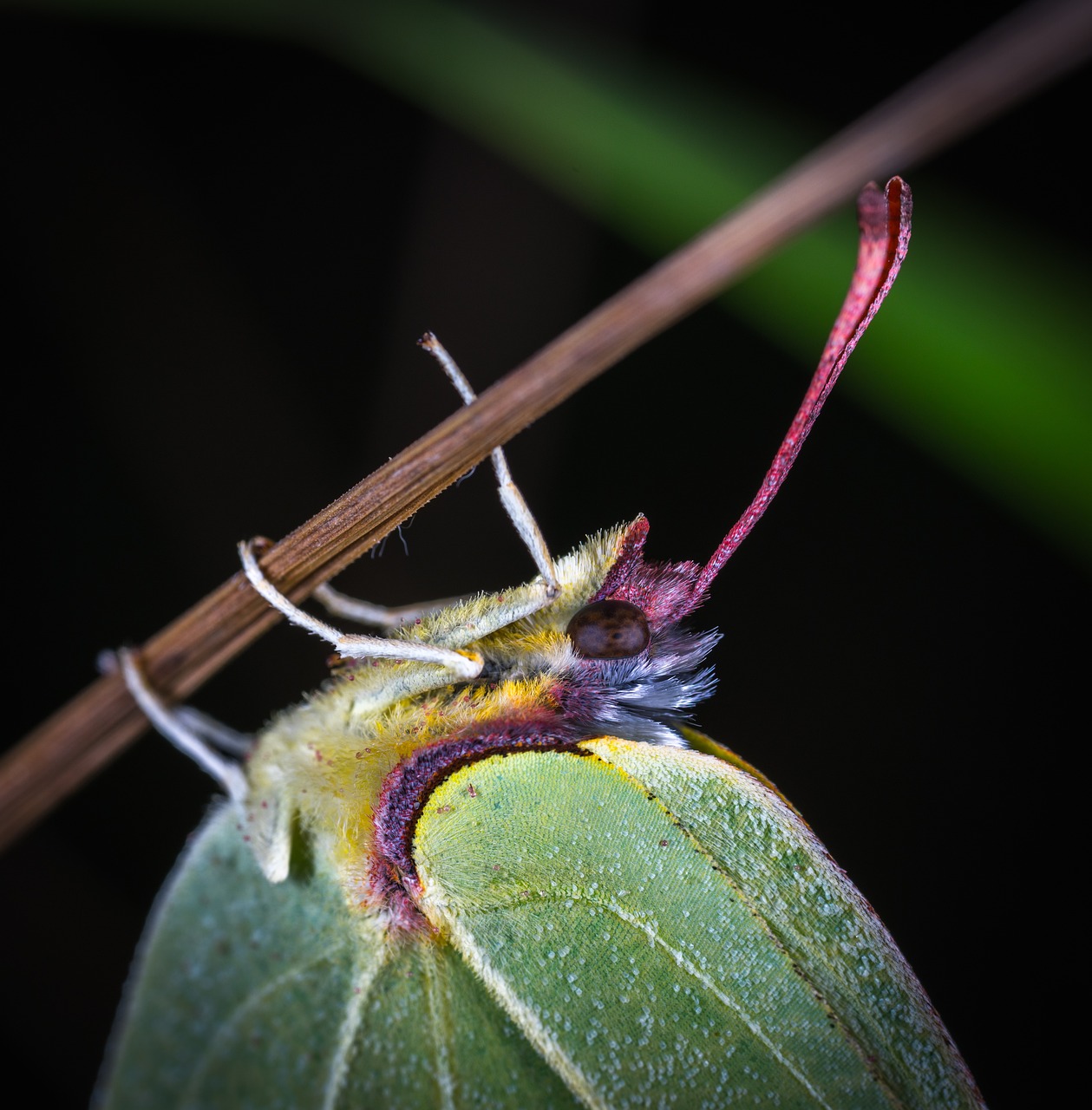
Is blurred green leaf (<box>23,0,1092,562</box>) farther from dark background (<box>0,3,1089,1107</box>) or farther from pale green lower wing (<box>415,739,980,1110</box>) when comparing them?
pale green lower wing (<box>415,739,980,1110</box>)

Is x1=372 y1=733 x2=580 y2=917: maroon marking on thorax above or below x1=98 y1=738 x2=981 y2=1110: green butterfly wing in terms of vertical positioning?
above

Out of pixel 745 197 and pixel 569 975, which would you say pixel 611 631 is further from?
pixel 745 197

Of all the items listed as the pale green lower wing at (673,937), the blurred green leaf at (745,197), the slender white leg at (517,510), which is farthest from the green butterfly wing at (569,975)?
the blurred green leaf at (745,197)

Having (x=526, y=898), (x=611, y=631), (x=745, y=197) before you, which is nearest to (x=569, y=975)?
(x=526, y=898)

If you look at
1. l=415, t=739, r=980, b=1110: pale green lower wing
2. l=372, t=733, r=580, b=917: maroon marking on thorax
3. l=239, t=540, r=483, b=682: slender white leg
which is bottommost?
l=415, t=739, r=980, b=1110: pale green lower wing

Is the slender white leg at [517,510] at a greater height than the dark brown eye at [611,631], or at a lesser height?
greater

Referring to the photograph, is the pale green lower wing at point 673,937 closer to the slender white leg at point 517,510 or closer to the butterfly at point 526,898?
the butterfly at point 526,898

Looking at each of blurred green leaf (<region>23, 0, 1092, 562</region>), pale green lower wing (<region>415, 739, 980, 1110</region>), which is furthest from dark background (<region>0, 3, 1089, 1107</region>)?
pale green lower wing (<region>415, 739, 980, 1110</region>)
